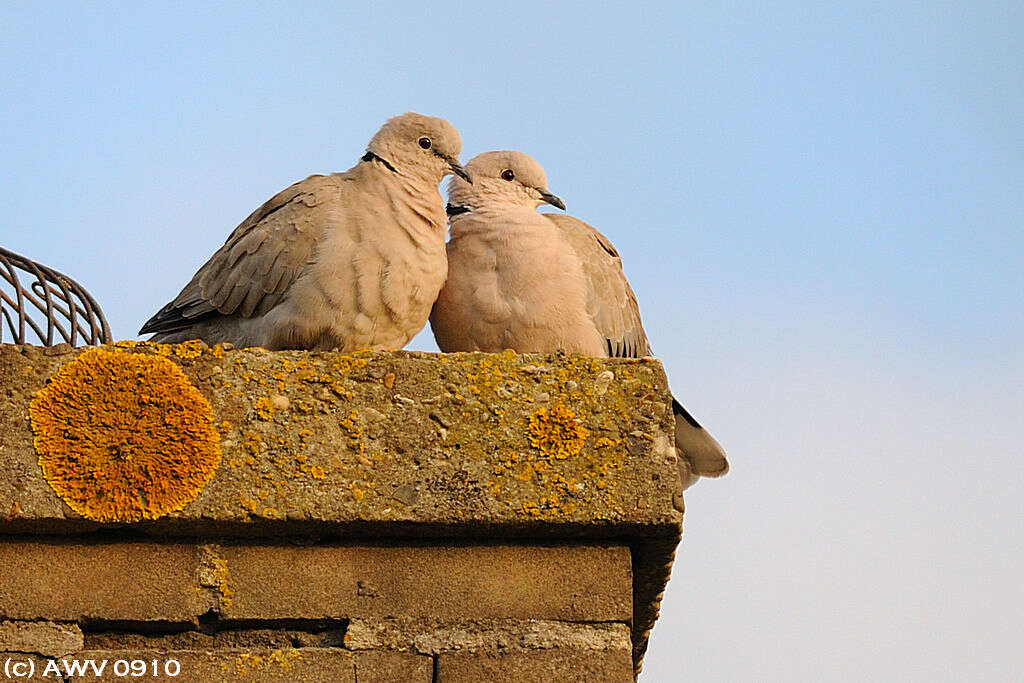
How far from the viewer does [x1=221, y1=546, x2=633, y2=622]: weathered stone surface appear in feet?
9.86

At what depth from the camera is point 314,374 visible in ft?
10.3

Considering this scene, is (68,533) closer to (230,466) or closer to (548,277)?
(230,466)

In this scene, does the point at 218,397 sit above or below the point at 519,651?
above

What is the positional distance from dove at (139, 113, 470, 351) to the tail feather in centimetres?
119

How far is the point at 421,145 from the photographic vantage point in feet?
18.8

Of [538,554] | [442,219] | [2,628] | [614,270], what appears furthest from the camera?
[614,270]

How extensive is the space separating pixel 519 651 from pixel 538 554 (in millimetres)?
230

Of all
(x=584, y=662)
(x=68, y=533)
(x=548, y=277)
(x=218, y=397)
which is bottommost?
(x=584, y=662)

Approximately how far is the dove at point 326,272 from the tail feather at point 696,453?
1.19 m

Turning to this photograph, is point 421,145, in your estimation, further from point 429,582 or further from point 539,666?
point 539,666

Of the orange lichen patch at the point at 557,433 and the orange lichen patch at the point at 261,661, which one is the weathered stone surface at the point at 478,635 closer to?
the orange lichen patch at the point at 261,661

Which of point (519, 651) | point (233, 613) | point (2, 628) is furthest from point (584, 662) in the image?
point (2, 628)

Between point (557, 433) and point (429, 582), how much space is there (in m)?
0.45

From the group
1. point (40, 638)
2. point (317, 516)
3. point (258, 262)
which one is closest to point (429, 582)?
point (317, 516)
